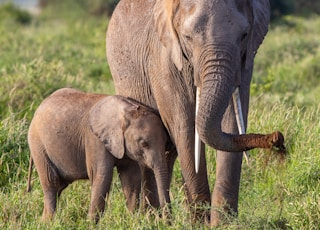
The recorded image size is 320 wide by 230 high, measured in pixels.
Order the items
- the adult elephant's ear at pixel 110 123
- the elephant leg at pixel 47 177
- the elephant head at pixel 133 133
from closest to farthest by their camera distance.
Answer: the elephant head at pixel 133 133 → the adult elephant's ear at pixel 110 123 → the elephant leg at pixel 47 177

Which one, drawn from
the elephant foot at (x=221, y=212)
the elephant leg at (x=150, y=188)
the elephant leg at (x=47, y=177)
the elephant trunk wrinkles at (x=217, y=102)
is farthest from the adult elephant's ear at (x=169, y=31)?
the elephant leg at (x=47, y=177)

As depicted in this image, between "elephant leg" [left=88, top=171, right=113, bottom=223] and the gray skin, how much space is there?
0.44m

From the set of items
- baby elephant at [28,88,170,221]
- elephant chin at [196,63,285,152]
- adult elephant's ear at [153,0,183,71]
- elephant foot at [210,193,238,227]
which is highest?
adult elephant's ear at [153,0,183,71]

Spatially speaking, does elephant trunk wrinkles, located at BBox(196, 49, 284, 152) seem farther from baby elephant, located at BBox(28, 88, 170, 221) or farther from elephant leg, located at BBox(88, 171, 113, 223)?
elephant leg, located at BBox(88, 171, 113, 223)

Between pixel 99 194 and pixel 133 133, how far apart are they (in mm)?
392

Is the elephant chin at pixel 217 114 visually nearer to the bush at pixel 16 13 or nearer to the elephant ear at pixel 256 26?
the elephant ear at pixel 256 26

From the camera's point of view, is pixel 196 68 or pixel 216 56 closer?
pixel 216 56

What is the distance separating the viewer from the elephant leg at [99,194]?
5.76 meters

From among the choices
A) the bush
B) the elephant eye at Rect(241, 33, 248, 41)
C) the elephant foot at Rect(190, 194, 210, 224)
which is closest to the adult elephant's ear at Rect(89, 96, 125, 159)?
the elephant foot at Rect(190, 194, 210, 224)

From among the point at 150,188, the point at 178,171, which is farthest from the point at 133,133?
the point at 178,171

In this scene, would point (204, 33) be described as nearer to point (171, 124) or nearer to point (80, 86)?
point (171, 124)

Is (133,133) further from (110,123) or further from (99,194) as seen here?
(99,194)

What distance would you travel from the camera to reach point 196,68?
5.17 meters

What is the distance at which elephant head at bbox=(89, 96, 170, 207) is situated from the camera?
18.6 feet
